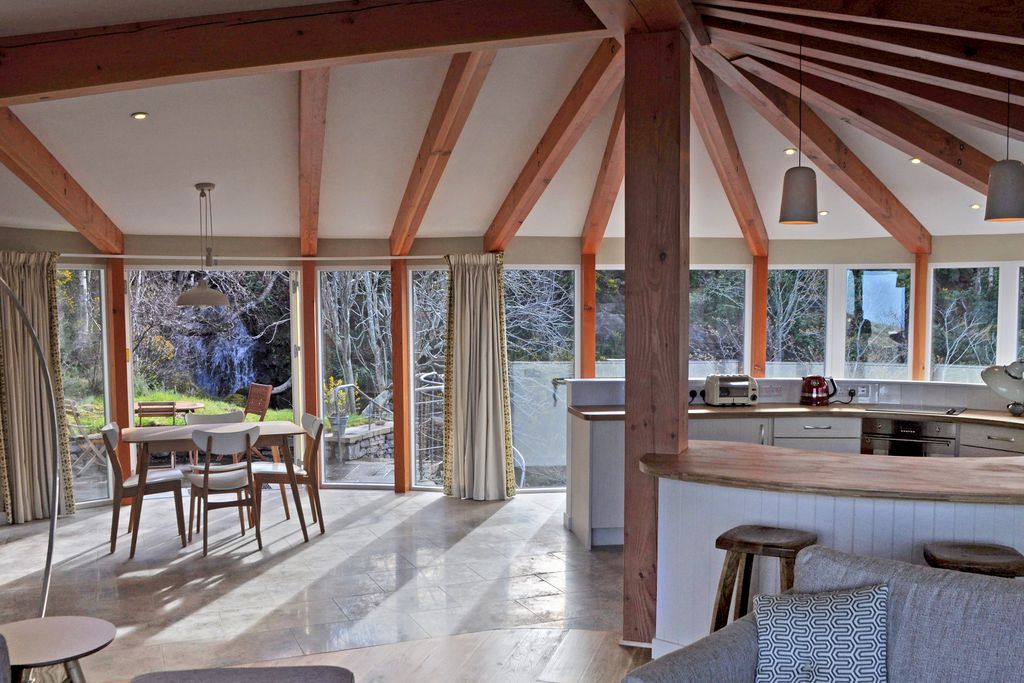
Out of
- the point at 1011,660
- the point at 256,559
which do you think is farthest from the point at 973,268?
the point at 256,559

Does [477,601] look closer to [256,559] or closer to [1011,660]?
[256,559]

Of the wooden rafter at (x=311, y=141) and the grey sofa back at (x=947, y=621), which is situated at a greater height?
the wooden rafter at (x=311, y=141)

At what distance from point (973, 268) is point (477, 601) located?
206 inches

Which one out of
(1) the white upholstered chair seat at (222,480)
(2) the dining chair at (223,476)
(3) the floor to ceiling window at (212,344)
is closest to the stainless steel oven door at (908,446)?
(2) the dining chair at (223,476)

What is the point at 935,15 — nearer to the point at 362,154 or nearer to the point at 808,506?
the point at 808,506

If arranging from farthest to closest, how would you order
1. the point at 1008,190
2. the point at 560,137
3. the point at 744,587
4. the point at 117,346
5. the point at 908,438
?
the point at 117,346 < the point at 908,438 < the point at 560,137 < the point at 1008,190 < the point at 744,587

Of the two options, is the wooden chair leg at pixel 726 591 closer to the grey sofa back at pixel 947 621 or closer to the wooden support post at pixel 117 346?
the grey sofa back at pixel 947 621

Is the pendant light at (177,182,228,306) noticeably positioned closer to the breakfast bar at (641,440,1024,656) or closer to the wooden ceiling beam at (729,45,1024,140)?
the breakfast bar at (641,440,1024,656)

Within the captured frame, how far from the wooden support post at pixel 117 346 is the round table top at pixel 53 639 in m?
4.59

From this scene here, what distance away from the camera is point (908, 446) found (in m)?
5.49

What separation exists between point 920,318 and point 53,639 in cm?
689

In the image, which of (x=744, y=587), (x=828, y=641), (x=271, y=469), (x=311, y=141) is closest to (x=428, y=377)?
(x=271, y=469)

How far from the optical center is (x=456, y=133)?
A: 4852mm

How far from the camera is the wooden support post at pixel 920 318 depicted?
7109mm
